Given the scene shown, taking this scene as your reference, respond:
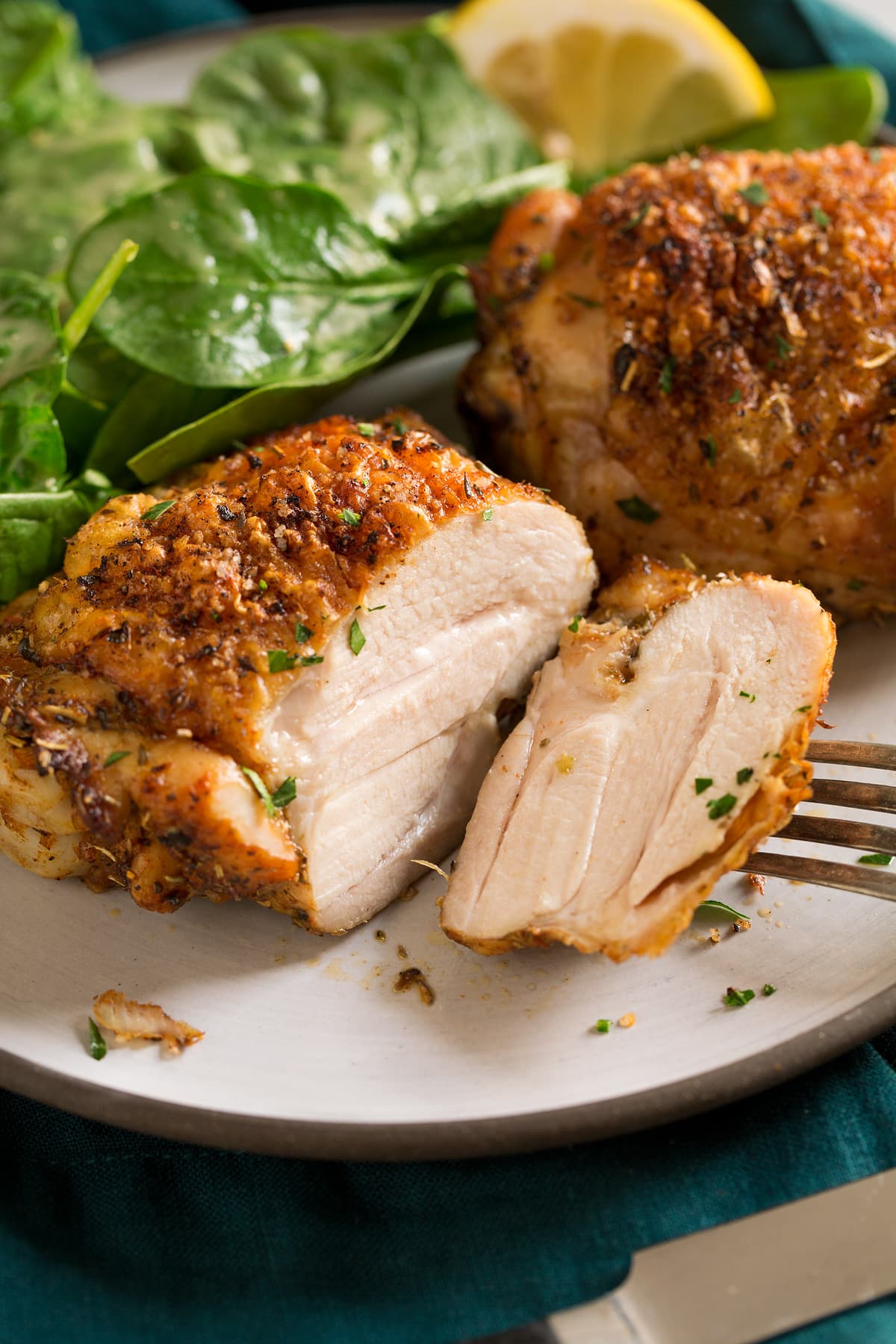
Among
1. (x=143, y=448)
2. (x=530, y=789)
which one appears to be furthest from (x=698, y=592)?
(x=143, y=448)

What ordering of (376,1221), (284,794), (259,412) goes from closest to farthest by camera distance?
(376,1221) → (284,794) → (259,412)

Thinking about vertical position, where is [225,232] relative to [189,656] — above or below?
above

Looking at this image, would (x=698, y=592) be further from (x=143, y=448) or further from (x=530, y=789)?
(x=143, y=448)

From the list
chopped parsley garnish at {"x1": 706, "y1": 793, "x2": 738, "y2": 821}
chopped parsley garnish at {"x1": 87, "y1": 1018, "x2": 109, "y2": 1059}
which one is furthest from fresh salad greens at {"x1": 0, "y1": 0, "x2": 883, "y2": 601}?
chopped parsley garnish at {"x1": 706, "y1": 793, "x2": 738, "y2": 821}

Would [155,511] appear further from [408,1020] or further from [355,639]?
[408,1020]

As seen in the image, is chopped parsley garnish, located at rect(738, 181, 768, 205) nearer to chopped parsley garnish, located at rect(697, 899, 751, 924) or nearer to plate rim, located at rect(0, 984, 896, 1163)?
chopped parsley garnish, located at rect(697, 899, 751, 924)

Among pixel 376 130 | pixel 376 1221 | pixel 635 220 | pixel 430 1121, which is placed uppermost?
pixel 635 220

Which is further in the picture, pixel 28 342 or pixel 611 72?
pixel 611 72

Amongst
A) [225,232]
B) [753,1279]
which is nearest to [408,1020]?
[753,1279]

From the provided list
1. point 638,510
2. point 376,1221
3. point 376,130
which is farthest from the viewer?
point 376,130

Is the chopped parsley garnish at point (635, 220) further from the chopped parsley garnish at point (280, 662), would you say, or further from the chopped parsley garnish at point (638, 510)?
the chopped parsley garnish at point (280, 662)
